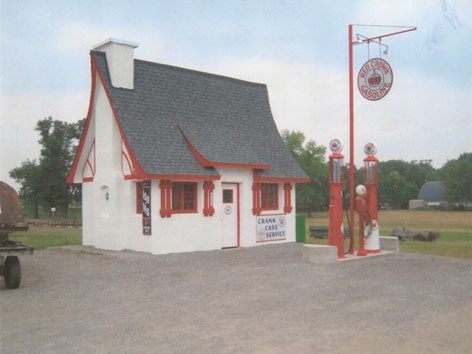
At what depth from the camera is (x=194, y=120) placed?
18594 mm

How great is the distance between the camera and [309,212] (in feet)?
229

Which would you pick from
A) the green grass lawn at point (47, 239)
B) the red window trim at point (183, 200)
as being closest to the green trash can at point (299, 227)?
the red window trim at point (183, 200)

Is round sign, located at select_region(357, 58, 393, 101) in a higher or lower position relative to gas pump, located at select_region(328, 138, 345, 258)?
higher

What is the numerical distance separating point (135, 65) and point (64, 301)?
35.0 ft

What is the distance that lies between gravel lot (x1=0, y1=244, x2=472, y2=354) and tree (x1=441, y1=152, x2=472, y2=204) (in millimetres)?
72126

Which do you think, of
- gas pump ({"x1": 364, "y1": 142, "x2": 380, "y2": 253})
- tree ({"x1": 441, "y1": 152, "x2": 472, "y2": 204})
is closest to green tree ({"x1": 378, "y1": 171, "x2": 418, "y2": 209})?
tree ({"x1": 441, "y1": 152, "x2": 472, "y2": 204})

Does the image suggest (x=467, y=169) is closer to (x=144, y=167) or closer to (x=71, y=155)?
(x=71, y=155)

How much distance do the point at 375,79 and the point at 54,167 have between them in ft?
152

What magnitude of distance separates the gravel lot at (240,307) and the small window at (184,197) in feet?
8.96

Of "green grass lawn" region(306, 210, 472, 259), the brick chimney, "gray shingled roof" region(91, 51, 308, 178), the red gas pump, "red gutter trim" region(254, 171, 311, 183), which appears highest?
the brick chimney

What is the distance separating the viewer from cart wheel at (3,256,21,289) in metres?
10.3

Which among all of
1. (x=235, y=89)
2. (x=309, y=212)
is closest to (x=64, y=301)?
(x=235, y=89)

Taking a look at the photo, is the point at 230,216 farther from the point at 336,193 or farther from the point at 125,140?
the point at 336,193

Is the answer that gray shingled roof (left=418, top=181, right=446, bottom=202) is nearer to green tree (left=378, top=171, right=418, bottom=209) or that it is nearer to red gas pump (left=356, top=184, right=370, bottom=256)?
green tree (left=378, top=171, right=418, bottom=209)
